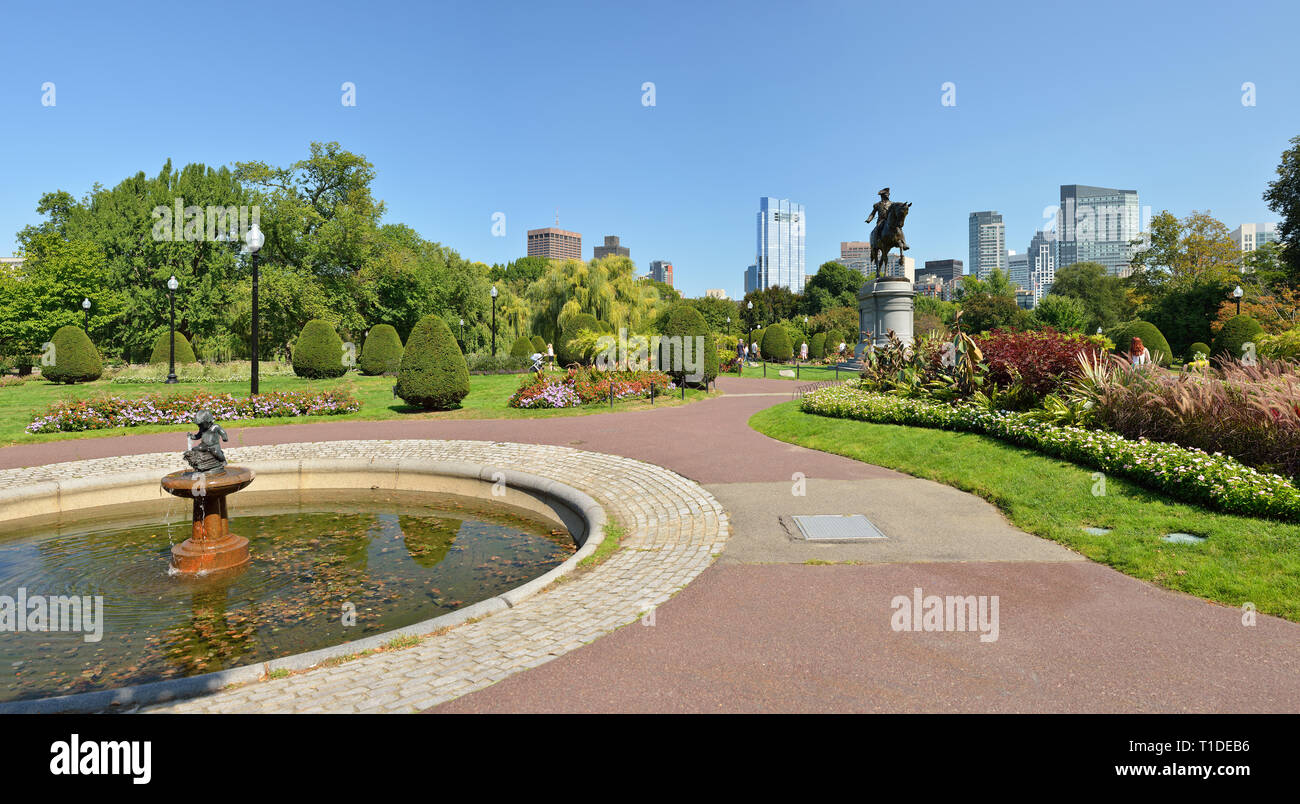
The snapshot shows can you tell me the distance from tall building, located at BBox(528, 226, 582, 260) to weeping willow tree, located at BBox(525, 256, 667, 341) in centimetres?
14305

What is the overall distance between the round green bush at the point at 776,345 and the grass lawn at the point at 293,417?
2450 centimetres

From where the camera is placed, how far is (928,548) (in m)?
6.77

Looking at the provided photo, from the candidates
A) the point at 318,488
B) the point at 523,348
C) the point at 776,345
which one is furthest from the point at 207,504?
the point at 776,345

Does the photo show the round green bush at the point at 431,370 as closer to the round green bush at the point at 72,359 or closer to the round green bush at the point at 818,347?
the round green bush at the point at 72,359

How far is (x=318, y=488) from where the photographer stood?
1116cm

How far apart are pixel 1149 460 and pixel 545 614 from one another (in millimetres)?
7600

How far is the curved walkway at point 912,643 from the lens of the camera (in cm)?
374

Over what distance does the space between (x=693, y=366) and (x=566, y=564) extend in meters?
18.1

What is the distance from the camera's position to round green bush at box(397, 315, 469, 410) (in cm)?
1878

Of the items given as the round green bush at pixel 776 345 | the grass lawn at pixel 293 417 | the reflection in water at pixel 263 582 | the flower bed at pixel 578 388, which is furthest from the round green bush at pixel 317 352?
the round green bush at pixel 776 345

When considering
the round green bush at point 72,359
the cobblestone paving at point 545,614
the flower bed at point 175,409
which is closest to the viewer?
the cobblestone paving at point 545,614

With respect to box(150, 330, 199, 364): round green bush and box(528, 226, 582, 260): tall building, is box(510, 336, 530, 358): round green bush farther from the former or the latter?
box(528, 226, 582, 260): tall building
